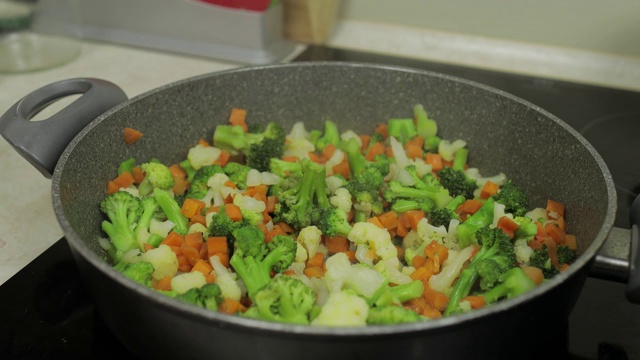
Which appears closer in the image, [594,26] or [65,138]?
[65,138]

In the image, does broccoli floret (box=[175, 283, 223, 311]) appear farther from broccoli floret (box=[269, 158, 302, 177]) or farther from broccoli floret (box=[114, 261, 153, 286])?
broccoli floret (box=[269, 158, 302, 177])

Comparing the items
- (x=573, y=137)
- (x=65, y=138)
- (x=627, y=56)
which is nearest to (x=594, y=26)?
(x=627, y=56)

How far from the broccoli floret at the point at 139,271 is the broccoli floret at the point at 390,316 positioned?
1.08 feet

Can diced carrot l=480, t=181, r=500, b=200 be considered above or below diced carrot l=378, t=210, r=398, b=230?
above

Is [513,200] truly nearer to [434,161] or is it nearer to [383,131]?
[434,161]

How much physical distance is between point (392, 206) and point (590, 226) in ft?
1.04

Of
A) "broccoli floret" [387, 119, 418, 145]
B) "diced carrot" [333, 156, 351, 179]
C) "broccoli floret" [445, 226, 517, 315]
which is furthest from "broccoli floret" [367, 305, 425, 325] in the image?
"broccoli floret" [387, 119, 418, 145]

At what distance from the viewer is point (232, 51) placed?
5.70 feet

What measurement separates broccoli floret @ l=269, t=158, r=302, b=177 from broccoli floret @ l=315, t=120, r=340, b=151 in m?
0.12

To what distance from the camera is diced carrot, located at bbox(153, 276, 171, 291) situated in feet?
3.03

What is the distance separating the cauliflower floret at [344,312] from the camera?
2.47 feet

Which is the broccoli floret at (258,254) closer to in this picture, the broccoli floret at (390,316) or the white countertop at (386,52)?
the broccoli floret at (390,316)

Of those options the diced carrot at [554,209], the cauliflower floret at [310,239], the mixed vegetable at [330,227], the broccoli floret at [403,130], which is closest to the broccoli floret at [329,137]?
the mixed vegetable at [330,227]

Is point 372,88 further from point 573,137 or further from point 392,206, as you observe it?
point 573,137
